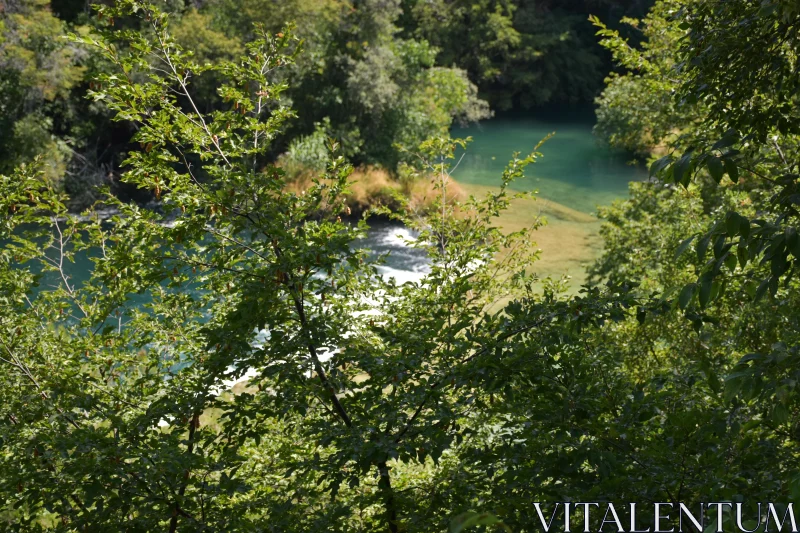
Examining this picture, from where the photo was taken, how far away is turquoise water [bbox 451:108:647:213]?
20.3m

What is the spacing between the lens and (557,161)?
23.5m

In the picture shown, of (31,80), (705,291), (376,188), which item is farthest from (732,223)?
(31,80)

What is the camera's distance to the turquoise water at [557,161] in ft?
66.5

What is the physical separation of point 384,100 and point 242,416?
16.9m

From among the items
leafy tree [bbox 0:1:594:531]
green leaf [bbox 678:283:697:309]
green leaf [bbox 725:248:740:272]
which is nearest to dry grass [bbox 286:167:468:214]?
leafy tree [bbox 0:1:594:531]

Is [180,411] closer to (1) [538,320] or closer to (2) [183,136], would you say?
(2) [183,136]

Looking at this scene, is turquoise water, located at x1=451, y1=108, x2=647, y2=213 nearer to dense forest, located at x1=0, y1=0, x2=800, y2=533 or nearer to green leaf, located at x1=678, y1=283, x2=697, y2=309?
dense forest, located at x1=0, y1=0, x2=800, y2=533

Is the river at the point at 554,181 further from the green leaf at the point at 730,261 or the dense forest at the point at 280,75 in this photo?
the green leaf at the point at 730,261

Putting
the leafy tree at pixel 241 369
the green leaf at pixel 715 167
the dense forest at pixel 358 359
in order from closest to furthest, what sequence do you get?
1. the green leaf at pixel 715 167
2. the dense forest at pixel 358 359
3. the leafy tree at pixel 241 369

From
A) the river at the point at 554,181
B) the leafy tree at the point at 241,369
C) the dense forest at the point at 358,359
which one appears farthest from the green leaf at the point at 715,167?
the river at the point at 554,181

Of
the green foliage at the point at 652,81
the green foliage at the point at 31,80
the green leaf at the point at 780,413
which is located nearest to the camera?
the green leaf at the point at 780,413

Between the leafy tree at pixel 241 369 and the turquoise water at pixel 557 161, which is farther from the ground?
the leafy tree at pixel 241 369

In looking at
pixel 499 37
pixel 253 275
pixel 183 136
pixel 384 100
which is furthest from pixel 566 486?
pixel 499 37

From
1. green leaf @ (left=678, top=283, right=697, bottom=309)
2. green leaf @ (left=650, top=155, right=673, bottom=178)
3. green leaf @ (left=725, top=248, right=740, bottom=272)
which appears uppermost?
green leaf @ (left=650, top=155, right=673, bottom=178)
